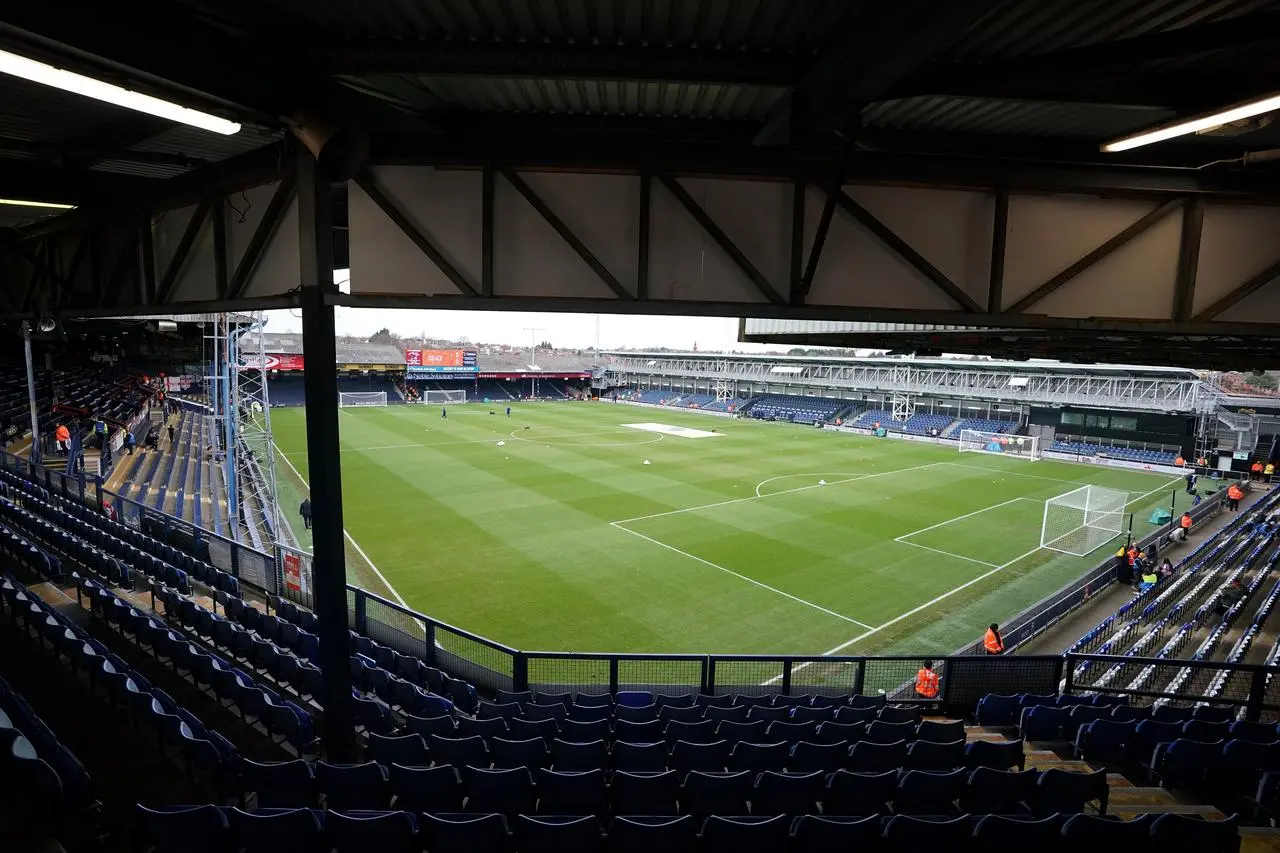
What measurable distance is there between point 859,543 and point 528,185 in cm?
2041

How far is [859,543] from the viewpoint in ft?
74.5

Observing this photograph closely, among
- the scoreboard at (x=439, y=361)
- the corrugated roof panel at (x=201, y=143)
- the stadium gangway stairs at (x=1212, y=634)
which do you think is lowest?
the stadium gangway stairs at (x=1212, y=634)

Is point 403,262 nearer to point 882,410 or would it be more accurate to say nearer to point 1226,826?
point 1226,826

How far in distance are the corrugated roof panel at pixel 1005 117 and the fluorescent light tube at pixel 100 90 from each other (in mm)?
4639

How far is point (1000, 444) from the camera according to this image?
47.3 metres

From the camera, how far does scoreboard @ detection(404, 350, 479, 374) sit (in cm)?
7756

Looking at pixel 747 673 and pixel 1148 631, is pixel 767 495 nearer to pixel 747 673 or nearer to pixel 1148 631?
pixel 1148 631

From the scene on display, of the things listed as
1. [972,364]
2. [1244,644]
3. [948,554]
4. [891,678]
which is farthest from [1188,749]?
[972,364]

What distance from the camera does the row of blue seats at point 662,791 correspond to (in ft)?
16.3

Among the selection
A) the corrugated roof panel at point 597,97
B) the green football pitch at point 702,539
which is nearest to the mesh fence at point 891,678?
the green football pitch at point 702,539

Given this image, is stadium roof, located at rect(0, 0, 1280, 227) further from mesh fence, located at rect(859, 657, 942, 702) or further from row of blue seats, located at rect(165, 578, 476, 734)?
mesh fence, located at rect(859, 657, 942, 702)

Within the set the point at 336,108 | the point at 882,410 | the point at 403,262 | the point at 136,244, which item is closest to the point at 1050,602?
the point at 403,262

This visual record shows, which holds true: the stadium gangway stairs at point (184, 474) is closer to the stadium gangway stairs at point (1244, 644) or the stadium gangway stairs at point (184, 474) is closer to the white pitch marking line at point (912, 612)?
the white pitch marking line at point (912, 612)

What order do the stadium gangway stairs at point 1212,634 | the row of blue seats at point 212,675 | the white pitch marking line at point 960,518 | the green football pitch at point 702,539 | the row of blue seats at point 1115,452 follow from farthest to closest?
the row of blue seats at point 1115,452 < the white pitch marking line at point 960,518 < the green football pitch at point 702,539 < the stadium gangway stairs at point 1212,634 < the row of blue seats at point 212,675
